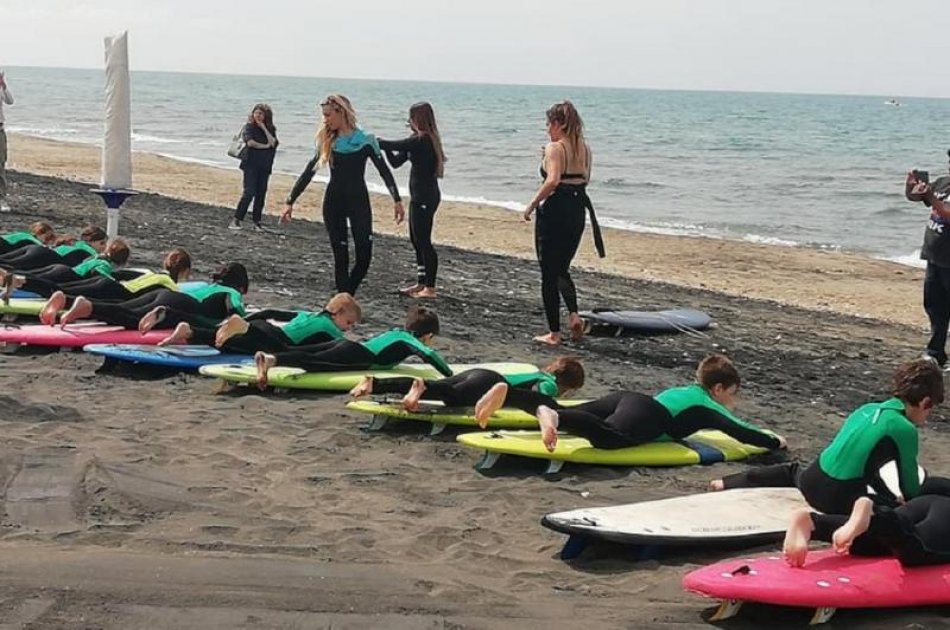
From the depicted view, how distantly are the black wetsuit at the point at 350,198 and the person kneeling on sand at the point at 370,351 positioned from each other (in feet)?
7.59

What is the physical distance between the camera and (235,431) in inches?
283

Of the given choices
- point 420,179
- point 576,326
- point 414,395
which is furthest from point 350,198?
point 414,395

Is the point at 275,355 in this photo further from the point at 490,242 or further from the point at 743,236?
the point at 743,236

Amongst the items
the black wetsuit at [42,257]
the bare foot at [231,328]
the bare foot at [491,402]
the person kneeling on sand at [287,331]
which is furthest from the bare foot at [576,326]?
the black wetsuit at [42,257]

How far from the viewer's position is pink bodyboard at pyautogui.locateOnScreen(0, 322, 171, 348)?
29.9 ft

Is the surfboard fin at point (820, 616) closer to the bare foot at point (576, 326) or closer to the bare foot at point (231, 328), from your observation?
the bare foot at point (231, 328)

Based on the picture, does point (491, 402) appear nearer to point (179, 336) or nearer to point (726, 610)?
point (726, 610)

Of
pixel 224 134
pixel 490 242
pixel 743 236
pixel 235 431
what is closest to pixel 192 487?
pixel 235 431

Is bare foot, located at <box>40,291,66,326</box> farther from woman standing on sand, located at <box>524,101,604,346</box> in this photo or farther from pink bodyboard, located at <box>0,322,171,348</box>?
woman standing on sand, located at <box>524,101,604,346</box>

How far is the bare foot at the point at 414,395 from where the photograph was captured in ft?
23.7

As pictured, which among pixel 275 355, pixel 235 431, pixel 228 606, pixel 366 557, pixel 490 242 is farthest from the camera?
pixel 490 242

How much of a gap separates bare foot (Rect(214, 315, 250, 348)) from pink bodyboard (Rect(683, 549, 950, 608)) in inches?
171

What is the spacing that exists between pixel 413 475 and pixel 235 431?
1.26 m

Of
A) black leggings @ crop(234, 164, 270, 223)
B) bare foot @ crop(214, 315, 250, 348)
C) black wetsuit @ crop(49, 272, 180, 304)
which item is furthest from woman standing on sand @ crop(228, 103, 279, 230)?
bare foot @ crop(214, 315, 250, 348)
